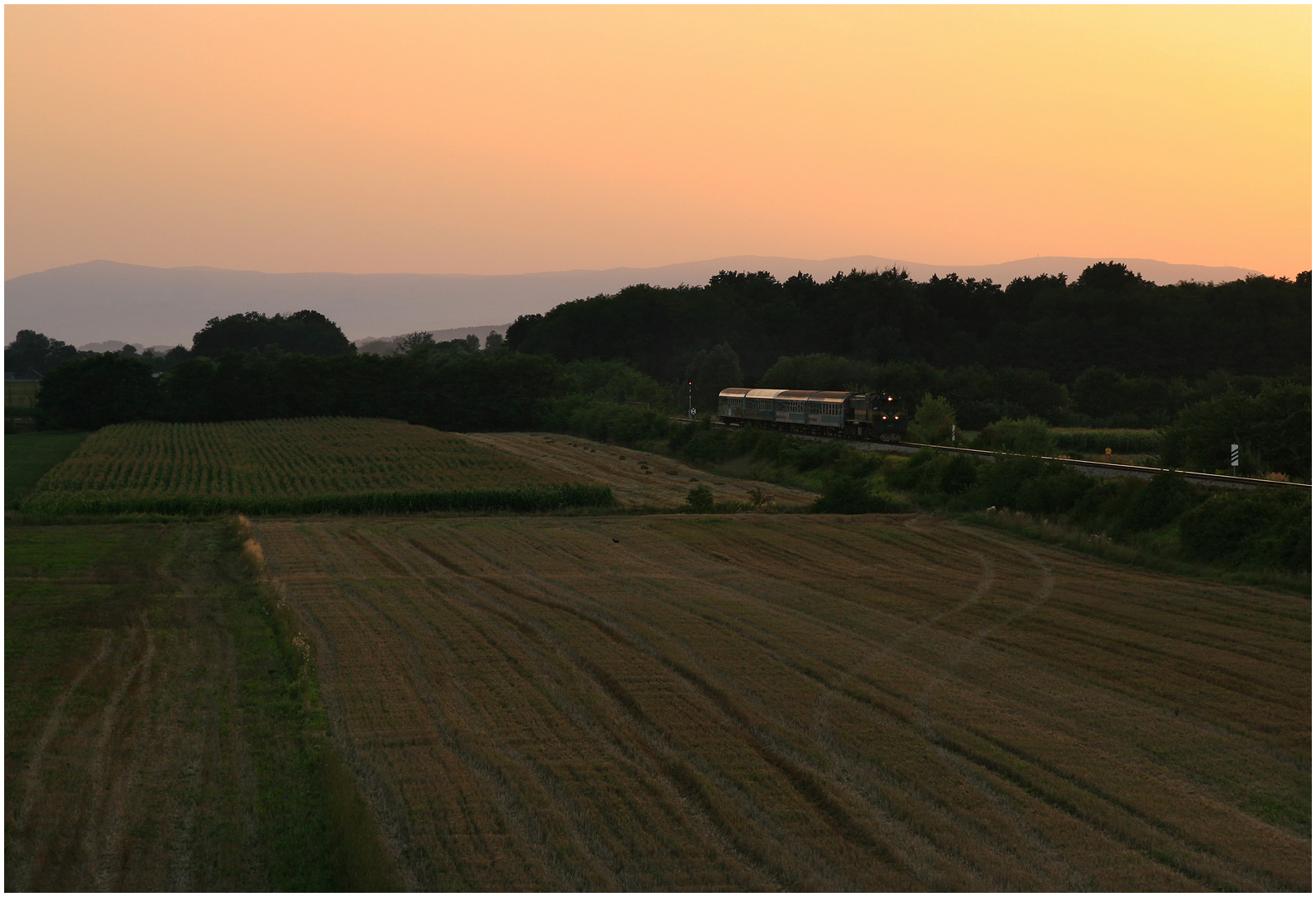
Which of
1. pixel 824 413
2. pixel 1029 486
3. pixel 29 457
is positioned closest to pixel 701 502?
pixel 1029 486

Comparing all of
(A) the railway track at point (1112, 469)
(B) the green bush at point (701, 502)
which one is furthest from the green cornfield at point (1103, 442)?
(B) the green bush at point (701, 502)

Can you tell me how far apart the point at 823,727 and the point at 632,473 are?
46617mm

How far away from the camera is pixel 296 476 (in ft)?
184

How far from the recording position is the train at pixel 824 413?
5959 centimetres

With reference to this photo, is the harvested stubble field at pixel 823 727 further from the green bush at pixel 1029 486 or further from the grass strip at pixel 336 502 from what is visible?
the grass strip at pixel 336 502

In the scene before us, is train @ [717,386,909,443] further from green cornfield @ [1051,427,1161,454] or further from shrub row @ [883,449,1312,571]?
shrub row @ [883,449,1312,571]

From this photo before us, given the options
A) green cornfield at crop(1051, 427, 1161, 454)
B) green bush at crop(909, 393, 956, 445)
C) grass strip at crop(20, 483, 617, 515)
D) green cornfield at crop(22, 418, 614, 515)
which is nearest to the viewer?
grass strip at crop(20, 483, 617, 515)

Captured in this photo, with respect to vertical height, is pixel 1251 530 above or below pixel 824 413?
below

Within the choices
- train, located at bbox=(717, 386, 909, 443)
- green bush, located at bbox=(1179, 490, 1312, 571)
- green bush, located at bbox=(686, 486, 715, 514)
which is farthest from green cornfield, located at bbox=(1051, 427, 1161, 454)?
green bush, located at bbox=(1179, 490, 1312, 571)

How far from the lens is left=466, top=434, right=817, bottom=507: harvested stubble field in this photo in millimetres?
49281

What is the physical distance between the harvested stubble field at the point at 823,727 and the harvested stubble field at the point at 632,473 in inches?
822

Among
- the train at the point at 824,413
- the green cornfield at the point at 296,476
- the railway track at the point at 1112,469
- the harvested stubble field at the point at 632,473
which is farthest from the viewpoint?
the train at the point at 824,413

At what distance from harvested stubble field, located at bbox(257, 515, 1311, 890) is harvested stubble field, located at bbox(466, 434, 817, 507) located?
822 inches

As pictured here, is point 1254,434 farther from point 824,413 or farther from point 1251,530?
point 824,413
